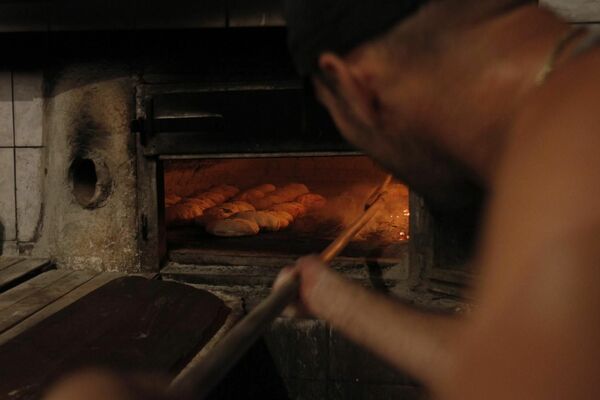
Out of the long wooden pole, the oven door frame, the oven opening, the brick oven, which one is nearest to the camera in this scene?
the long wooden pole

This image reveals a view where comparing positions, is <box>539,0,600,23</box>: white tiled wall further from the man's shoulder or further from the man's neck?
the man's shoulder

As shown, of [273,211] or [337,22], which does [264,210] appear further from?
[337,22]

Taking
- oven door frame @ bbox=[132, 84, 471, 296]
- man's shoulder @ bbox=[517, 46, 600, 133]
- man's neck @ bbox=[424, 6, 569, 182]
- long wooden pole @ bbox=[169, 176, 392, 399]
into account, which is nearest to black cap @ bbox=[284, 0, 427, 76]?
man's neck @ bbox=[424, 6, 569, 182]

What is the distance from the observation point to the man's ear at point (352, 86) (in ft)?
3.12

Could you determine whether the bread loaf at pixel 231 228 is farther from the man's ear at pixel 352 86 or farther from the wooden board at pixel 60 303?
the man's ear at pixel 352 86

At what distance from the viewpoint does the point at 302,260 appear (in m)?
1.60

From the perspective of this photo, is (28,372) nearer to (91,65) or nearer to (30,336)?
(30,336)

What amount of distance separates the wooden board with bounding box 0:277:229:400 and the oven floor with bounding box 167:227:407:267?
589mm

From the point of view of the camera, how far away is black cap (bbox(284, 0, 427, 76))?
2.93ft

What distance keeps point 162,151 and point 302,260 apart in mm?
2263

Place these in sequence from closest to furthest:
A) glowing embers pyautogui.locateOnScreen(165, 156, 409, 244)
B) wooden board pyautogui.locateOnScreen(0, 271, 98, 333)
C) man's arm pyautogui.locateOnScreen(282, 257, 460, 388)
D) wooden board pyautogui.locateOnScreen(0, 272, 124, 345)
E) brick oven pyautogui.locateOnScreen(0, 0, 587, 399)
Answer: man's arm pyautogui.locateOnScreen(282, 257, 460, 388), wooden board pyautogui.locateOnScreen(0, 272, 124, 345), wooden board pyautogui.locateOnScreen(0, 271, 98, 333), brick oven pyautogui.locateOnScreen(0, 0, 587, 399), glowing embers pyautogui.locateOnScreen(165, 156, 409, 244)

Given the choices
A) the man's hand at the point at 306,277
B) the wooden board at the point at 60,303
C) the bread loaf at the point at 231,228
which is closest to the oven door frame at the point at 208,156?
the wooden board at the point at 60,303

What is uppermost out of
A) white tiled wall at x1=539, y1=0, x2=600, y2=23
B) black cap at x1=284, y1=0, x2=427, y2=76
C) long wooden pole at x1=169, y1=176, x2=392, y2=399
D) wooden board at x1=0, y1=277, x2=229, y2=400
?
white tiled wall at x1=539, y1=0, x2=600, y2=23

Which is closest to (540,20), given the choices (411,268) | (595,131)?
(595,131)
